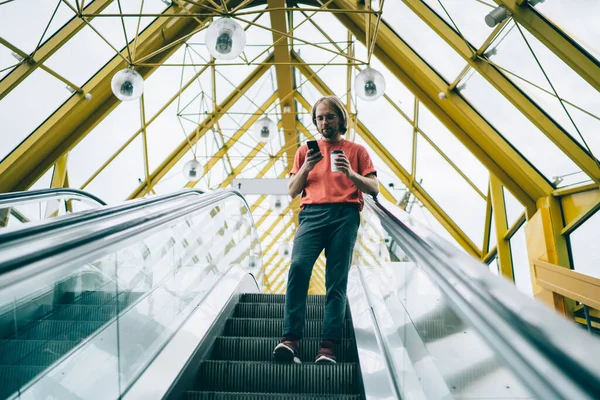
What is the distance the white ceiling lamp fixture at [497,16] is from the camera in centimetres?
779

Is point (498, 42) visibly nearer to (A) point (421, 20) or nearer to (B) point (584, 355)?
(A) point (421, 20)

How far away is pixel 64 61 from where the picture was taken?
35.7ft

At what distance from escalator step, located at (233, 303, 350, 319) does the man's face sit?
7.02 ft

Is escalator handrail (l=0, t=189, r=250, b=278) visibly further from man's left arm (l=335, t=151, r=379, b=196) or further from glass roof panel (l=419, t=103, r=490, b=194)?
glass roof panel (l=419, t=103, r=490, b=194)

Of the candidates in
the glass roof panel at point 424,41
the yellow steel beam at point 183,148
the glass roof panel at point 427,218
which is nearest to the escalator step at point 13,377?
the glass roof panel at point 424,41

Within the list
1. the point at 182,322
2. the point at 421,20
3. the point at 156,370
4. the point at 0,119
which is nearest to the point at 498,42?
the point at 421,20

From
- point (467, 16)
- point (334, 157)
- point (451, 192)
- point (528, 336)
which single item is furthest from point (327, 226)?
point (451, 192)

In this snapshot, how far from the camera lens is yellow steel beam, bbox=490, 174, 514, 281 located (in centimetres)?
1095

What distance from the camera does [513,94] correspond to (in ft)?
29.0

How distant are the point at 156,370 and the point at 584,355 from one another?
2555 mm

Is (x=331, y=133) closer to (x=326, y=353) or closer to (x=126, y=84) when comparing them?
(x=326, y=353)

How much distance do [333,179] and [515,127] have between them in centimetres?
718

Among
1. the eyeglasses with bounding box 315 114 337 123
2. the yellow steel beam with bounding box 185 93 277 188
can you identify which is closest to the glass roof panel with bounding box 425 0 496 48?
the eyeglasses with bounding box 315 114 337 123

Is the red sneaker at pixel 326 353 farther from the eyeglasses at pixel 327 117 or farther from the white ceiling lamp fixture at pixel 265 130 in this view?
the white ceiling lamp fixture at pixel 265 130
